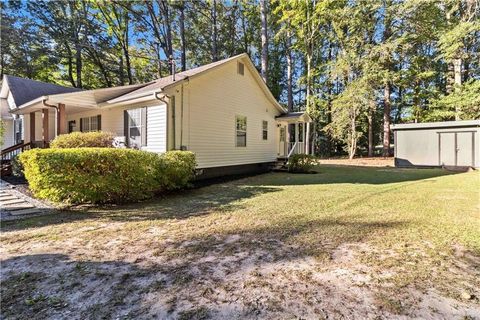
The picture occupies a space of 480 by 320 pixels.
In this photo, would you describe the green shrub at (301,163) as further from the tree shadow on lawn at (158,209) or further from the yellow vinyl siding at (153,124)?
the yellow vinyl siding at (153,124)

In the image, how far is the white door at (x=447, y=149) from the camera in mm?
14645

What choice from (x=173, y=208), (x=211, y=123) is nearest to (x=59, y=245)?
(x=173, y=208)

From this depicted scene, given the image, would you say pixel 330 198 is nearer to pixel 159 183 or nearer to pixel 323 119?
pixel 159 183

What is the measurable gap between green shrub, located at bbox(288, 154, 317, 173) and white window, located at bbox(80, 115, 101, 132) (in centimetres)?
914

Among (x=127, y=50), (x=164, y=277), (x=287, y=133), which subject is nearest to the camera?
(x=164, y=277)

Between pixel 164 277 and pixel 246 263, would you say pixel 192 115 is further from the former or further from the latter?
pixel 164 277

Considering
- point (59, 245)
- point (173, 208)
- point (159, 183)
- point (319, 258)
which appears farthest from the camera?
point (159, 183)

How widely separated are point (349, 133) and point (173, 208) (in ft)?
58.6

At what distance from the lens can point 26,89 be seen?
610 inches

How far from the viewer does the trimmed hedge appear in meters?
5.84

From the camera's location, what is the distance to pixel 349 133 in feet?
67.6

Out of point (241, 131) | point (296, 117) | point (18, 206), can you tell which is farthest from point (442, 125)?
point (18, 206)

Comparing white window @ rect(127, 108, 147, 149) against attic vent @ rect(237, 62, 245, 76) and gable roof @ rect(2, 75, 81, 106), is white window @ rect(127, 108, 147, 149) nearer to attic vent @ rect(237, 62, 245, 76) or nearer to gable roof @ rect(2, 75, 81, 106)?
attic vent @ rect(237, 62, 245, 76)

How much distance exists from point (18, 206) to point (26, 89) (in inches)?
510
